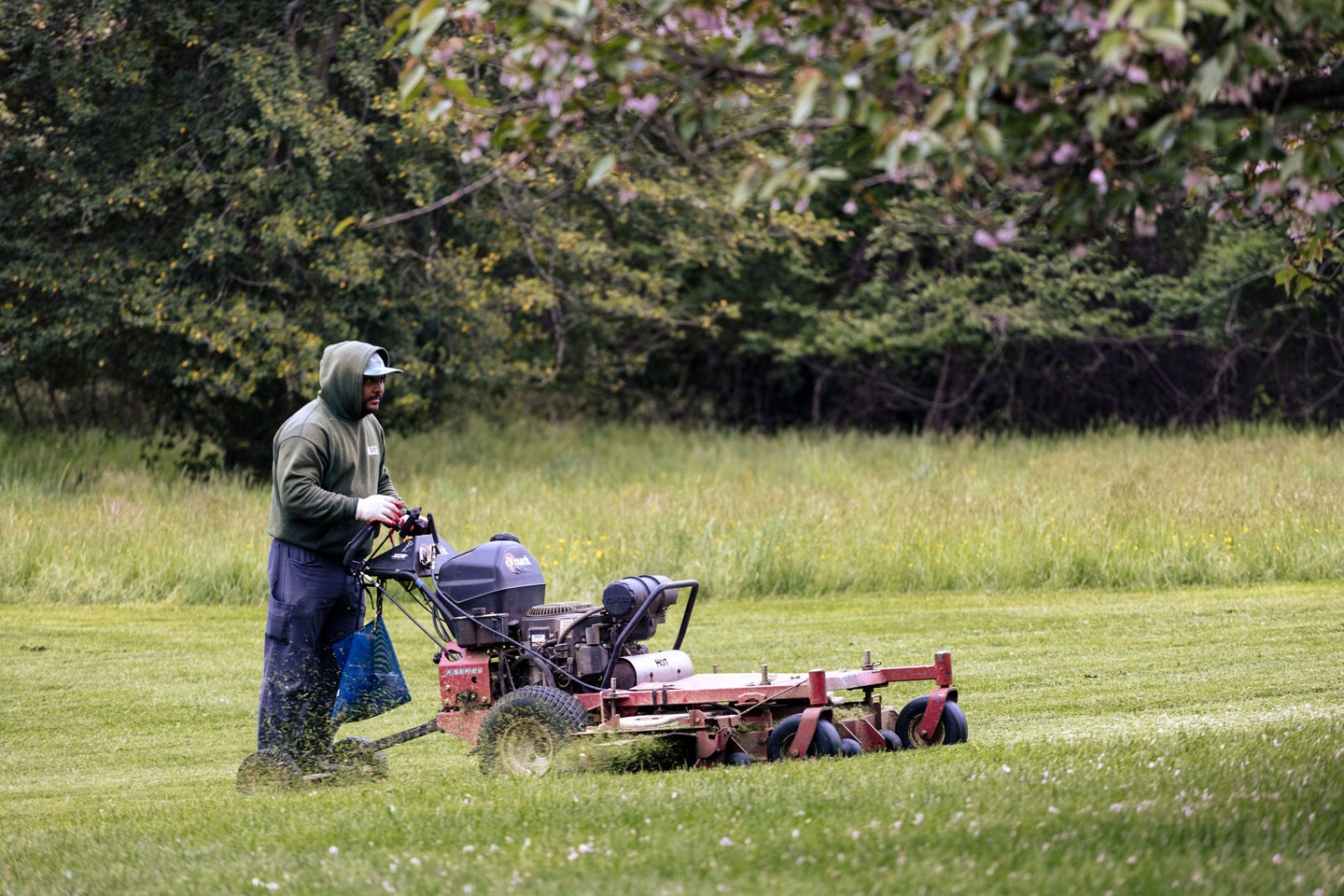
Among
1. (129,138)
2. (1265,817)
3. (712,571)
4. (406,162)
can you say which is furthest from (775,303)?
(1265,817)

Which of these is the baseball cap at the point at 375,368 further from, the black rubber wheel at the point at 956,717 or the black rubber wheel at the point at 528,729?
the black rubber wheel at the point at 956,717

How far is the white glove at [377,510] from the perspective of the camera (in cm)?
661

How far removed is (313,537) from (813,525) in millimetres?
8340

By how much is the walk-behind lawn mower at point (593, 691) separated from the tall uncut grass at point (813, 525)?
5.75 meters

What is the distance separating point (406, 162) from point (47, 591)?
770 centimetres

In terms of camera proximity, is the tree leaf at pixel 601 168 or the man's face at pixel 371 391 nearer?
the tree leaf at pixel 601 168

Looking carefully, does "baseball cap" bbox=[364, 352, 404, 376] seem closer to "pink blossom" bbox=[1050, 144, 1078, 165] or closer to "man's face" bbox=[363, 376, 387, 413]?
"man's face" bbox=[363, 376, 387, 413]

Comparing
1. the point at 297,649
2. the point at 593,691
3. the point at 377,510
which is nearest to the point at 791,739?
the point at 593,691

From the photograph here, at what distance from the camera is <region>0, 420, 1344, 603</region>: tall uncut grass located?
13453mm

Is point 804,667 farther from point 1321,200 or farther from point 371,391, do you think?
point 1321,200

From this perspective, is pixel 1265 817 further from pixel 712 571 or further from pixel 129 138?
pixel 129 138

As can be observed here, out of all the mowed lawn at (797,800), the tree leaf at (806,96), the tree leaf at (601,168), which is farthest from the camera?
the mowed lawn at (797,800)

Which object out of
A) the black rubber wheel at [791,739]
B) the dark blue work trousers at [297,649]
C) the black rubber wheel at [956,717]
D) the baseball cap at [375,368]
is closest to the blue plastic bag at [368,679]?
the dark blue work trousers at [297,649]

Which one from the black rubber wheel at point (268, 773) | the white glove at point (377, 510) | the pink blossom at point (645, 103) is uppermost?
the pink blossom at point (645, 103)
